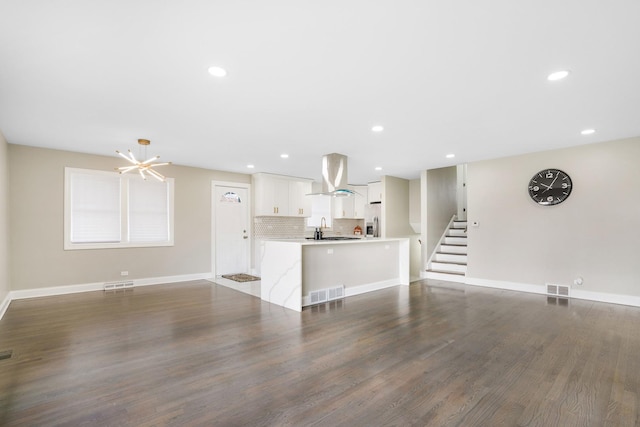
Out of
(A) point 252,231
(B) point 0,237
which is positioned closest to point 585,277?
(A) point 252,231

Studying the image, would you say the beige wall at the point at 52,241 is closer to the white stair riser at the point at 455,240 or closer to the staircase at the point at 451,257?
the staircase at the point at 451,257

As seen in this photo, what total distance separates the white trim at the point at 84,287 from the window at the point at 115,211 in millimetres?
706

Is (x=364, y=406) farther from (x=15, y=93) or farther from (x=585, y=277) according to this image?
(x=585, y=277)

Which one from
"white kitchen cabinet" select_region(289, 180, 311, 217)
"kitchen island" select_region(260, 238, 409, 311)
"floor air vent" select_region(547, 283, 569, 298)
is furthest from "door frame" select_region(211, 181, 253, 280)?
"floor air vent" select_region(547, 283, 569, 298)

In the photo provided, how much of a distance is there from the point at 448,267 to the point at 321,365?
17.7 feet

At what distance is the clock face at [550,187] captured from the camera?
532 centimetres

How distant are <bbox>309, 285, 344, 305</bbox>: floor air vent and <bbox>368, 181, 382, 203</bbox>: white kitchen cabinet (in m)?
4.32

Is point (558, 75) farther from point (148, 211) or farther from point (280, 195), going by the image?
point (148, 211)

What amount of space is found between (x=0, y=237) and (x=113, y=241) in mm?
1730

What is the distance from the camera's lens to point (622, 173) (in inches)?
190

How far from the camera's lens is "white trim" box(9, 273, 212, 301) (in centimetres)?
512

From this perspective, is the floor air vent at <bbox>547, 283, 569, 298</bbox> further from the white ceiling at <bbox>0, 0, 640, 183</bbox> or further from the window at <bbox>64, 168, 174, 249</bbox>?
the window at <bbox>64, 168, 174, 249</bbox>

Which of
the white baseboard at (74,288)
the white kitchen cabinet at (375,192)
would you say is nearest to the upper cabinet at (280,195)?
the white kitchen cabinet at (375,192)

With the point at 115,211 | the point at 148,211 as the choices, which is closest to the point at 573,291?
the point at 148,211
